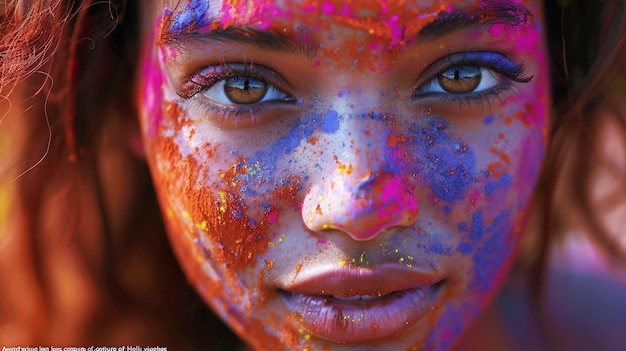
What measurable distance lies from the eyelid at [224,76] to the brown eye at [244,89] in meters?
0.01

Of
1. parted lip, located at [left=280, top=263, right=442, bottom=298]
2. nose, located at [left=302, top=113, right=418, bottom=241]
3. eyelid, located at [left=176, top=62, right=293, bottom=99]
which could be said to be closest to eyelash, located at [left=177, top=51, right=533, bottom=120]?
eyelid, located at [left=176, top=62, right=293, bottom=99]

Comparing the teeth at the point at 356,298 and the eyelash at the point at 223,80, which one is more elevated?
the eyelash at the point at 223,80

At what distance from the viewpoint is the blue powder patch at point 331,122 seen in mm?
891

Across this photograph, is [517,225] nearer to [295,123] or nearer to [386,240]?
[386,240]

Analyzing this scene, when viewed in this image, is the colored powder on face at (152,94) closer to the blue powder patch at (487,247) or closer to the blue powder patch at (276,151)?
the blue powder patch at (276,151)

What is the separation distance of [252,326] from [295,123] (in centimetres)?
37

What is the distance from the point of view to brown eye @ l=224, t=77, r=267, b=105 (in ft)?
3.14

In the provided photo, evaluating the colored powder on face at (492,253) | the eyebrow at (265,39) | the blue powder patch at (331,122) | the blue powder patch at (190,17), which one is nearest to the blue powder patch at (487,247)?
the colored powder on face at (492,253)

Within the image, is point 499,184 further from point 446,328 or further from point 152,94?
point 152,94

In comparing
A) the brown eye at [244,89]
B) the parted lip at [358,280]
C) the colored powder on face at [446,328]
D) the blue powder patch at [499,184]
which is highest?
the brown eye at [244,89]

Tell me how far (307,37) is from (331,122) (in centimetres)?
13

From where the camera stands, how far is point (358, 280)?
2.94 feet

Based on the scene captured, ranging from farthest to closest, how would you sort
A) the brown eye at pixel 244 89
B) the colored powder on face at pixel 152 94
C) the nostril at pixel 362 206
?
the colored powder on face at pixel 152 94, the brown eye at pixel 244 89, the nostril at pixel 362 206

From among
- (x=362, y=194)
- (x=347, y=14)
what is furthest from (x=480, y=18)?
(x=362, y=194)
